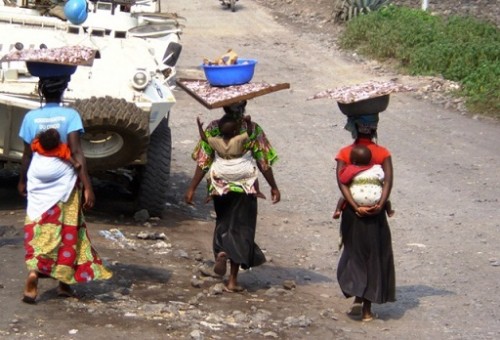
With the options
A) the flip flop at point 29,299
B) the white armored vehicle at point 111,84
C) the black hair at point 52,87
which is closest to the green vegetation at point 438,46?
the white armored vehicle at point 111,84

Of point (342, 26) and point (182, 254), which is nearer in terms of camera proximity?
point (182, 254)

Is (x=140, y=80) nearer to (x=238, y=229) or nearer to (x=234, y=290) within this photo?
(x=238, y=229)

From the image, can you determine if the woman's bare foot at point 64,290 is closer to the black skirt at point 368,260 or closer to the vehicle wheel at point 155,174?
the black skirt at point 368,260

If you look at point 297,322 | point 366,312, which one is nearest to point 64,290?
point 297,322

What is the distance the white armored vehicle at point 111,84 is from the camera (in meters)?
→ 8.65

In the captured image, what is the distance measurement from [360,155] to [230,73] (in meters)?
1.07

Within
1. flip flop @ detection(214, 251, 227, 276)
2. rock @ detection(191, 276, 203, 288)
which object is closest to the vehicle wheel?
rock @ detection(191, 276, 203, 288)

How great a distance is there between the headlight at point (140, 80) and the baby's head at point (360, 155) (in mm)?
2609

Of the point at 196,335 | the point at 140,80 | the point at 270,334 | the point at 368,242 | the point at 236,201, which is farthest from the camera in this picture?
the point at 140,80

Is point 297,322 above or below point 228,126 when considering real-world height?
below

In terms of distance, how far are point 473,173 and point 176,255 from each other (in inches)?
197

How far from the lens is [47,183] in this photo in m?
6.64

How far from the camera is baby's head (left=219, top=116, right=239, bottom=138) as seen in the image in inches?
289

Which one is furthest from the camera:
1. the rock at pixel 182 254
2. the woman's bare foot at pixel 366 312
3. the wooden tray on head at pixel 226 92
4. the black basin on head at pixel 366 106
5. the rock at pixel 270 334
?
the rock at pixel 182 254
